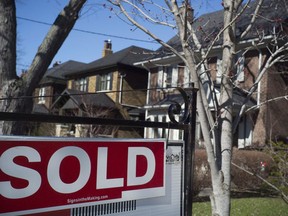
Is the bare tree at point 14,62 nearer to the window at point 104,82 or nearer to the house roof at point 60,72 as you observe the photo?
the window at point 104,82

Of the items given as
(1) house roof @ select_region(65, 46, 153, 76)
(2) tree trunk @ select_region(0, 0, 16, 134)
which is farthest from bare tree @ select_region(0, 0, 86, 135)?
(1) house roof @ select_region(65, 46, 153, 76)

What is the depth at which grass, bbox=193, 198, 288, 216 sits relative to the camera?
8.06 m

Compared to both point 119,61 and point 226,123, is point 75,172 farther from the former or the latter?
point 119,61

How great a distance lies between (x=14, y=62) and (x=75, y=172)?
10.2 feet

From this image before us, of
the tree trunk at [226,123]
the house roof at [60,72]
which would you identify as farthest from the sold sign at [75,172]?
the house roof at [60,72]

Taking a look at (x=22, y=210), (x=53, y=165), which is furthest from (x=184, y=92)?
(x=22, y=210)

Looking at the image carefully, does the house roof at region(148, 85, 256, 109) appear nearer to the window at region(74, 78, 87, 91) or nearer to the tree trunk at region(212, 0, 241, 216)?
the tree trunk at region(212, 0, 241, 216)

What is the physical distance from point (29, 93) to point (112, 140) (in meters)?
2.86

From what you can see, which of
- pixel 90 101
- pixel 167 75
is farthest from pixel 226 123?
pixel 90 101

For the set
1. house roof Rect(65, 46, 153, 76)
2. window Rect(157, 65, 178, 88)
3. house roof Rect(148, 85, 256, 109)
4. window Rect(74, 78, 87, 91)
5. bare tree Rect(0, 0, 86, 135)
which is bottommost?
bare tree Rect(0, 0, 86, 135)

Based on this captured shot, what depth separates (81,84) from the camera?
32.2 metres

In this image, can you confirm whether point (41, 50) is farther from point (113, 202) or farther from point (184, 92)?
point (113, 202)

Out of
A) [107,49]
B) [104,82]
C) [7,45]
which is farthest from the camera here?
[107,49]

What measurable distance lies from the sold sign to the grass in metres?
5.35
